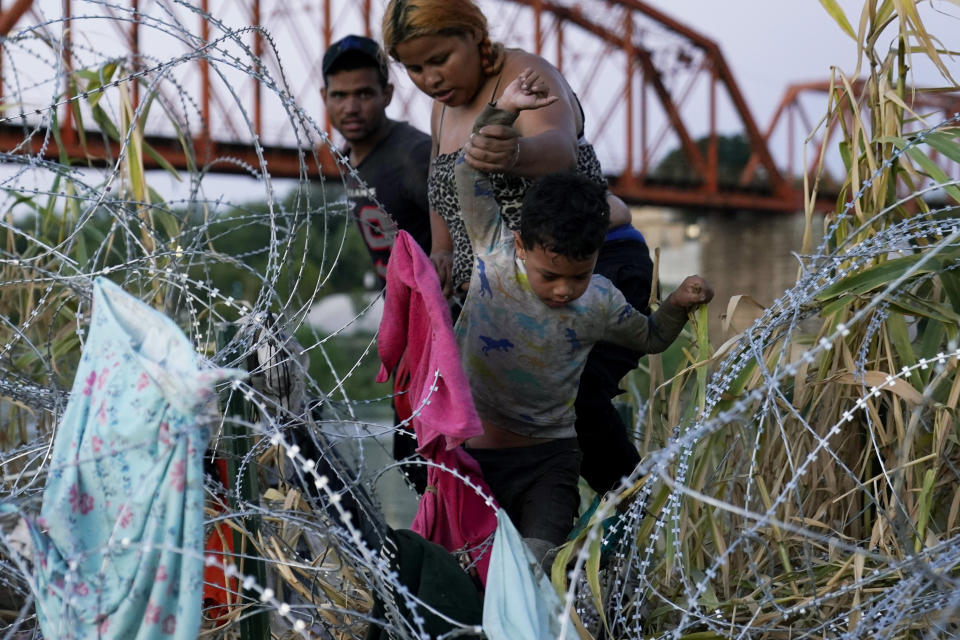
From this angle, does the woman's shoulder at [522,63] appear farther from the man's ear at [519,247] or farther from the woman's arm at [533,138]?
the man's ear at [519,247]

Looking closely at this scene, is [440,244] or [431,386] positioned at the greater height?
[440,244]

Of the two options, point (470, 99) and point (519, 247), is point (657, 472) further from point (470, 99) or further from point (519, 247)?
point (470, 99)

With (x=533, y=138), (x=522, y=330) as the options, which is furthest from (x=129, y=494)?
(x=533, y=138)

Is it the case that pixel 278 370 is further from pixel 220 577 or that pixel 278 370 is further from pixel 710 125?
pixel 710 125

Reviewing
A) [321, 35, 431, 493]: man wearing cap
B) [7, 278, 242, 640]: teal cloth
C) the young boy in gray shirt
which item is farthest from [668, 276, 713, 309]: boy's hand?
[7, 278, 242, 640]: teal cloth

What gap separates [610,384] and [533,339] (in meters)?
0.43

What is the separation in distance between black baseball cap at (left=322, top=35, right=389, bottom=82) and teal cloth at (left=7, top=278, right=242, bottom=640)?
1.89 metres

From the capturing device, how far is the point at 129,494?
52.2 inches

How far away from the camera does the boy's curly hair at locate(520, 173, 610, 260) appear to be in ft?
6.23

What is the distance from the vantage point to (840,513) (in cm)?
218

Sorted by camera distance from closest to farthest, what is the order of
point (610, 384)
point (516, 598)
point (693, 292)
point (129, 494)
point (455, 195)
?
point (129, 494) < point (516, 598) < point (693, 292) < point (455, 195) < point (610, 384)

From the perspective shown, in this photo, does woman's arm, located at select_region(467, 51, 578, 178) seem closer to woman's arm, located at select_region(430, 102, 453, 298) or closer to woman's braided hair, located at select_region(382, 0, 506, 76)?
woman's braided hair, located at select_region(382, 0, 506, 76)

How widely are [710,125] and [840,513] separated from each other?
28.9 m

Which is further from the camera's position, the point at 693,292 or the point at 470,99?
the point at 470,99
